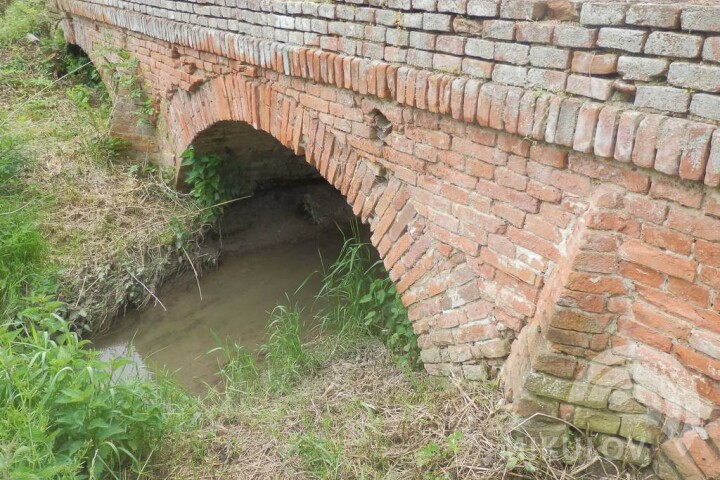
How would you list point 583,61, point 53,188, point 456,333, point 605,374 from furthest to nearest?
point 53,188 < point 456,333 < point 605,374 < point 583,61

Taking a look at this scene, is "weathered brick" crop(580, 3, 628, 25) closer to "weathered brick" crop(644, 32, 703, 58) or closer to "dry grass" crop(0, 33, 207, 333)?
"weathered brick" crop(644, 32, 703, 58)

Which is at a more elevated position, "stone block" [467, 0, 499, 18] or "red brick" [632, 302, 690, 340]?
"stone block" [467, 0, 499, 18]

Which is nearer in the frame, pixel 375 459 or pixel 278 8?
pixel 375 459

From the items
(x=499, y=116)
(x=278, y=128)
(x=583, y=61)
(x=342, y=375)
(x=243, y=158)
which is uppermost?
(x=583, y=61)

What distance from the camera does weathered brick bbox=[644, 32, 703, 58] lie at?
189 cm

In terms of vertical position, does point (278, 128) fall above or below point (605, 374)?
above

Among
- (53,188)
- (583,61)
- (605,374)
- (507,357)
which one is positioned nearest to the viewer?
(583,61)

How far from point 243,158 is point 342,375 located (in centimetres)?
343

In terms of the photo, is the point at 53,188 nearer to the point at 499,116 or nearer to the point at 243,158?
the point at 243,158

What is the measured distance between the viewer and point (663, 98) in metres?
1.98

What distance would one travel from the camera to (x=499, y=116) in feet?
8.14

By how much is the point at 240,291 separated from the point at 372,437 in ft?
11.1

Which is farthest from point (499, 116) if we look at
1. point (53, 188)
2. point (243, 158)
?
point (53, 188)

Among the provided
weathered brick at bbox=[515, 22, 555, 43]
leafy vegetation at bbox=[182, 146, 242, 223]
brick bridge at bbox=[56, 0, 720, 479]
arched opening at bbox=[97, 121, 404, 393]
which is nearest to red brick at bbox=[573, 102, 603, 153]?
brick bridge at bbox=[56, 0, 720, 479]
